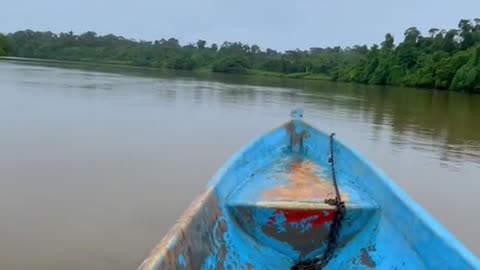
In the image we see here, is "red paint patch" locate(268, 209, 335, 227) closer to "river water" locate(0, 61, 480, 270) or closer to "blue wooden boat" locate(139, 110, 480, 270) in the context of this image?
"blue wooden boat" locate(139, 110, 480, 270)

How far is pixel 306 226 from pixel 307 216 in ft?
0.23

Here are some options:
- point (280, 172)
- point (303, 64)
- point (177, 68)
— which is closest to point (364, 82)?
point (303, 64)

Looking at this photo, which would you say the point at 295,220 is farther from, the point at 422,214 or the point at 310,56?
the point at 310,56

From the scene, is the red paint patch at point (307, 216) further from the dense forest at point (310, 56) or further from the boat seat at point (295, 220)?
the dense forest at point (310, 56)

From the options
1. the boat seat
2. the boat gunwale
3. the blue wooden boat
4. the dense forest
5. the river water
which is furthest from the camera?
the dense forest

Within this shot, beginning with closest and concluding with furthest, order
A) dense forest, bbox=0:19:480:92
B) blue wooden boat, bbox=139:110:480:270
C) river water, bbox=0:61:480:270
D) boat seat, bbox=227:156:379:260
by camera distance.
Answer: blue wooden boat, bbox=139:110:480:270, boat seat, bbox=227:156:379:260, river water, bbox=0:61:480:270, dense forest, bbox=0:19:480:92

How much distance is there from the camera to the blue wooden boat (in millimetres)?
2434

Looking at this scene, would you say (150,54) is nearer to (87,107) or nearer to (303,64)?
(303,64)

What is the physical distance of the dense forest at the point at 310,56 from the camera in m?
44.8

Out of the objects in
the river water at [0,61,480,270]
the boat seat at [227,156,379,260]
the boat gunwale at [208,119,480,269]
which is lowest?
the river water at [0,61,480,270]

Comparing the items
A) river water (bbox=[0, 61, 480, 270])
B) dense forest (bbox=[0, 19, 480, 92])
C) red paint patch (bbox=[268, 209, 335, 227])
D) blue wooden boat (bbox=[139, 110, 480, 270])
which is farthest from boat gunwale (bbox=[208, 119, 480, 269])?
A: dense forest (bbox=[0, 19, 480, 92])

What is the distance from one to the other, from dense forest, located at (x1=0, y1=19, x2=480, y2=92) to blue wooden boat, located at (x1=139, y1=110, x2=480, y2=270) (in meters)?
37.7

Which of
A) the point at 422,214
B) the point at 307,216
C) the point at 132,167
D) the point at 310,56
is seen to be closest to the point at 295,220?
the point at 307,216

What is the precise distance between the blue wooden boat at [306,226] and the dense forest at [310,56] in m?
37.7
